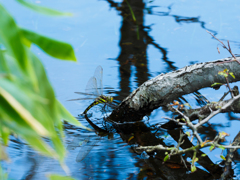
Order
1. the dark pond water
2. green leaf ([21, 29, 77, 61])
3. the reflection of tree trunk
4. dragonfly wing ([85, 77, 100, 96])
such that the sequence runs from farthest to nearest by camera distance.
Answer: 1. the reflection of tree trunk
2. dragonfly wing ([85, 77, 100, 96])
3. the dark pond water
4. green leaf ([21, 29, 77, 61])

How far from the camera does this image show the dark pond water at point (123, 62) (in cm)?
159

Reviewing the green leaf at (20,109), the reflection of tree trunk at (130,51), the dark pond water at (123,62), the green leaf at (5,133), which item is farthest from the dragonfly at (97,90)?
the green leaf at (20,109)

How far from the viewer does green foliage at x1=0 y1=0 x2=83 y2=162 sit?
37cm

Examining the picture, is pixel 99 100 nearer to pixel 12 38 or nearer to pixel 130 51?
pixel 130 51

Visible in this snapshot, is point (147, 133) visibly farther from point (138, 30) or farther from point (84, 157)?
point (138, 30)

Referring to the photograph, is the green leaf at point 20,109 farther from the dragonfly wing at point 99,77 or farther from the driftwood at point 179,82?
the dragonfly wing at point 99,77

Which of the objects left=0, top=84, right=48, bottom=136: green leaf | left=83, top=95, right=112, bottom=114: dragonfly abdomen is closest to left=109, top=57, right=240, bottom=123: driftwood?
left=83, top=95, right=112, bottom=114: dragonfly abdomen

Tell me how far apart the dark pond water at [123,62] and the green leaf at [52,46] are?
1.18 metres

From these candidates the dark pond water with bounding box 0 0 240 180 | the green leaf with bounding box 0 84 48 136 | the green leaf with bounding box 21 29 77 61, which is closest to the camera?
the green leaf with bounding box 0 84 48 136

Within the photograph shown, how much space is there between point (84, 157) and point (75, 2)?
129 inches

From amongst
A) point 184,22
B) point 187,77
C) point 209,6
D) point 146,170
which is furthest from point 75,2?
point 146,170

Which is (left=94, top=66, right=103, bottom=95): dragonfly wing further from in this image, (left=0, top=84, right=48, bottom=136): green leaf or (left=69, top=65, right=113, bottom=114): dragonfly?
(left=0, top=84, right=48, bottom=136): green leaf

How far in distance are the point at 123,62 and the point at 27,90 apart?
8.87 feet

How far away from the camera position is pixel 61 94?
96.6 inches
